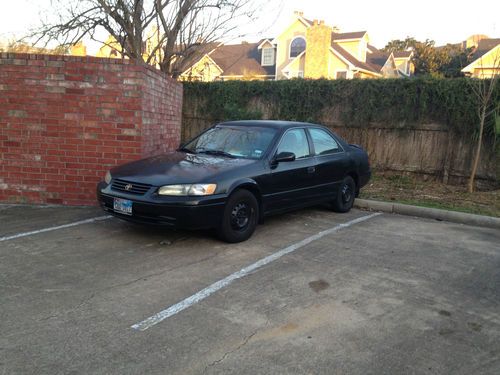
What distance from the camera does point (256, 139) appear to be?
6422mm

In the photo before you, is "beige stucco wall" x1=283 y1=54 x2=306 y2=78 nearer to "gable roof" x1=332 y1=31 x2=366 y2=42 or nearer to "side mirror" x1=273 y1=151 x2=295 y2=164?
"gable roof" x1=332 y1=31 x2=366 y2=42

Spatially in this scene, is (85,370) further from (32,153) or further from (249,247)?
(32,153)

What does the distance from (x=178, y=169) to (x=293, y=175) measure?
1694 mm

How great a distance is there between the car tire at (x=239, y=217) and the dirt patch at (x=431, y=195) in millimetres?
3887

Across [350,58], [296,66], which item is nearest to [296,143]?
[350,58]

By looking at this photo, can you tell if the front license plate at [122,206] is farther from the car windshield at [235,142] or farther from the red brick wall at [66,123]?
the red brick wall at [66,123]

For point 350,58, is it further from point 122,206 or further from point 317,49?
point 122,206

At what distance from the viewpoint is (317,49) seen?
31.3 metres

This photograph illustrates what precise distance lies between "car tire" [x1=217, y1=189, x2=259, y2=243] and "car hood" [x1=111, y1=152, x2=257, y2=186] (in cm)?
36

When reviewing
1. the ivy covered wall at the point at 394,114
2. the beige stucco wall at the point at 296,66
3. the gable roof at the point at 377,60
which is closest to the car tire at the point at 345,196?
the ivy covered wall at the point at 394,114

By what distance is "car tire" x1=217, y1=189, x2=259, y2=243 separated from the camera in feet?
17.9

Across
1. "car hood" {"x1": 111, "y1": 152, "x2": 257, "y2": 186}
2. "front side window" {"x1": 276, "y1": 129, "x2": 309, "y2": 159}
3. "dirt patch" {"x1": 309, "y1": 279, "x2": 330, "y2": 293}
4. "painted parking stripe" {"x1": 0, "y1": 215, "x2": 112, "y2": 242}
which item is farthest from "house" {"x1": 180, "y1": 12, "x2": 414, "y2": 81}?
"dirt patch" {"x1": 309, "y1": 279, "x2": 330, "y2": 293}

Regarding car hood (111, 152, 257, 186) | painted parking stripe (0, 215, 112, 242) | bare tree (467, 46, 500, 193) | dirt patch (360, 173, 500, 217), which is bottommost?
painted parking stripe (0, 215, 112, 242)

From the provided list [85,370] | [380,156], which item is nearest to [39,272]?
[85,370]
